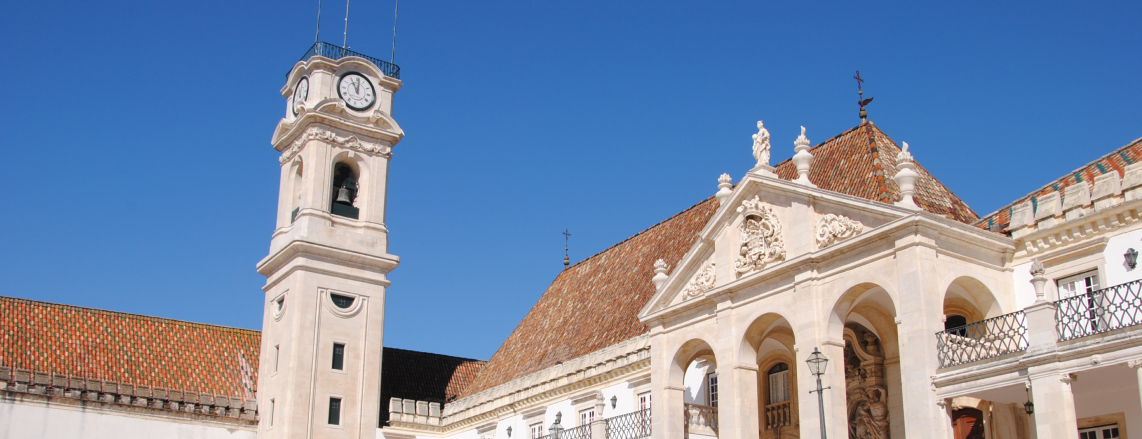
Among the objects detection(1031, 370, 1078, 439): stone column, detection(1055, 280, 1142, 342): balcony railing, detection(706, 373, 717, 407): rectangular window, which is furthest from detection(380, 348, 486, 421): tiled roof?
detection(1031, 370, 1078, 439): stone column

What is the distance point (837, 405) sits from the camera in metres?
21.4

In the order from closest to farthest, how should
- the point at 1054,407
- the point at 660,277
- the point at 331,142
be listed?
the point at 1054,407, the point at 660,277, the point at 331,142

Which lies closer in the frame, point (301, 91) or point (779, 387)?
point (779, 387)

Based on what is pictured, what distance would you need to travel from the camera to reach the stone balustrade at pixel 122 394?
36.3m

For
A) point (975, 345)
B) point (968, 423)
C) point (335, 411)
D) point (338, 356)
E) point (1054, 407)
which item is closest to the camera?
point (1054, 407)

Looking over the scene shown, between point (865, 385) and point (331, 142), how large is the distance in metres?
24.1

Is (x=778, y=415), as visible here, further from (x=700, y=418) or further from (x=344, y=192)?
(x=344, y=192)

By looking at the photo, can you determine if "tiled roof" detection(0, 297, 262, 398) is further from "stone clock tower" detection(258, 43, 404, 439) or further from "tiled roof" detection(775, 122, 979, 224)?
"tiled roof" detection(775, 122, 979, 224)

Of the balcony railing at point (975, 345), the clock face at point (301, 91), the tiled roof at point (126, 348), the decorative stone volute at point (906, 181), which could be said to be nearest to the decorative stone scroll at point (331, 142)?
the clock face at point (301, 91)

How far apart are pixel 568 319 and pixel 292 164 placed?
12536mm

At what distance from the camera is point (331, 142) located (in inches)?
1614

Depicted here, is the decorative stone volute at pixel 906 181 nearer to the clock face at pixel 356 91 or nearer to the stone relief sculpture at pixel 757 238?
the stone relief sculpture at pixel 757 238

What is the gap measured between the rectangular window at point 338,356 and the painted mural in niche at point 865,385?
20.9 meters

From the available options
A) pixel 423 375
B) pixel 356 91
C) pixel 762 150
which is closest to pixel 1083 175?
pixel 762 150
